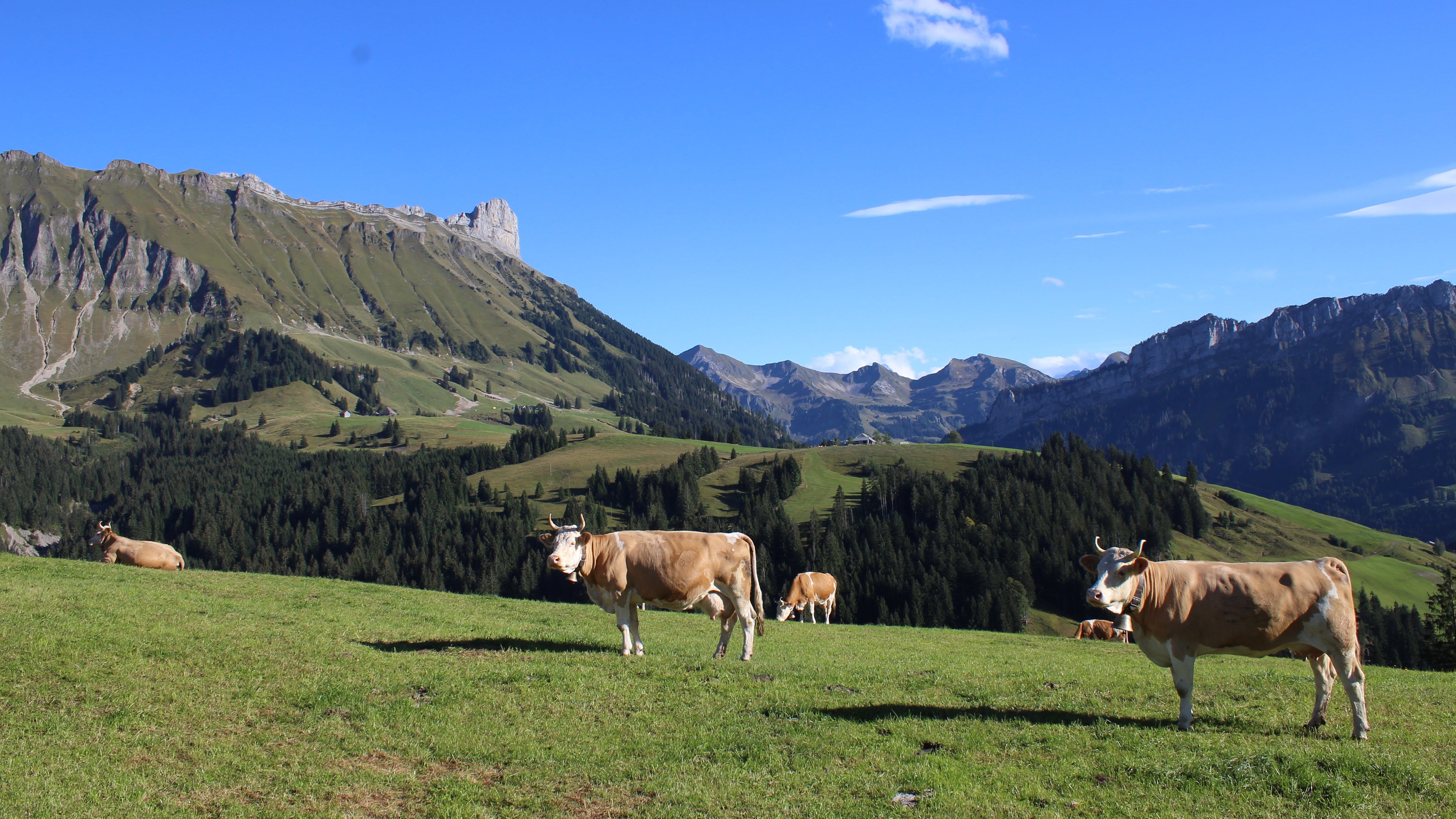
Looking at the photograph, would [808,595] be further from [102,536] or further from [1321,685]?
[1321,685]

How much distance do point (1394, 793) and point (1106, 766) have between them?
3.47 m

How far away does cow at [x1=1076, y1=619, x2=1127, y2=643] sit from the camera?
147ft

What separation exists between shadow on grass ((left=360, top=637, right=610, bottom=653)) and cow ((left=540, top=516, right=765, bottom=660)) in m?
1.45

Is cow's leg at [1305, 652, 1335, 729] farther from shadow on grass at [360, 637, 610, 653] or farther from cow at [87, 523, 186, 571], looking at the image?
cow at [87, 523, 186, 571]

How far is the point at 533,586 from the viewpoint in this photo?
506 feet

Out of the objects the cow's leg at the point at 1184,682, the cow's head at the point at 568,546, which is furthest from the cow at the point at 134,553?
the cow's leg at the point at 1184,682

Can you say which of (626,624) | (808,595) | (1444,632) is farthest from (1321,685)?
(1444,632)

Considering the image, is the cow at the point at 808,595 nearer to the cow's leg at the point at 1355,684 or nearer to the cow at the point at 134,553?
the cow at the point at 134,553

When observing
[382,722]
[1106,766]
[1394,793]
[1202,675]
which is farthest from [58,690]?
[1202,675]

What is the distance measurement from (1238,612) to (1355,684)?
2.01 m

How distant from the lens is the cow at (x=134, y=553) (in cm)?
3681

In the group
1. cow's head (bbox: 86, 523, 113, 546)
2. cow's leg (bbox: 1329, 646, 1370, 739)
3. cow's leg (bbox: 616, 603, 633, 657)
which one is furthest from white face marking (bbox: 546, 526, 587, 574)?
cow's head (bbox: 86, 523, 113, 546)

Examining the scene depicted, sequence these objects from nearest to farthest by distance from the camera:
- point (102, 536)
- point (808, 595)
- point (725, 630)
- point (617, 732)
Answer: point (617, 732), point (725, 630), point (102, 536), point (808, 595)

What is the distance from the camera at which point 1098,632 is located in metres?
47.8
